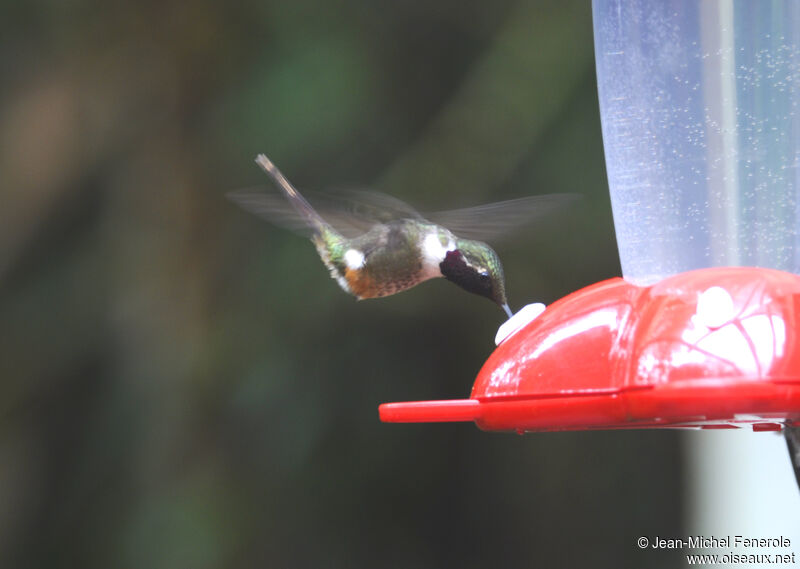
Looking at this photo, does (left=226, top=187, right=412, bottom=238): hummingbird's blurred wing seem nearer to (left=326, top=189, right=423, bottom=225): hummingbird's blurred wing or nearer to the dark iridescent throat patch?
(left=326, top=189, right=423, bottom=225): hummingbird's blurred wing

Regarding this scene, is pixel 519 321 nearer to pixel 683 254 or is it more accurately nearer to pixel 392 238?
pixel 683 254

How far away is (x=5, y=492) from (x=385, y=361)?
1.31 meters

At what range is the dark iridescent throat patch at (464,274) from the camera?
2180mm

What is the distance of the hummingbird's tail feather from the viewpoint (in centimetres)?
232

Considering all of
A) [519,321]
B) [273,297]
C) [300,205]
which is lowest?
[273,297]

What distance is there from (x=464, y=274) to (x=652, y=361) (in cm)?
89

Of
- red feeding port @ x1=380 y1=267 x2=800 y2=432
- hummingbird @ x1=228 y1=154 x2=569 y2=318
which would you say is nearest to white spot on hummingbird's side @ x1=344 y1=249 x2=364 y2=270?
hummingbird @ x1=228 y1=154 x2=569 y2=318

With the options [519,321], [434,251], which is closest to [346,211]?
[434,251]

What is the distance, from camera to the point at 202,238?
328 cm

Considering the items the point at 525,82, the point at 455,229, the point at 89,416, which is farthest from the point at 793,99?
the point at 89,416

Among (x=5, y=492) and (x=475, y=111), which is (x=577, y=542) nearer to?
(x=475, y=111)

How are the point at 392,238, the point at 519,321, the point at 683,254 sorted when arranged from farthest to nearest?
the point at 392,238 < the point at 683,254 < the point at 519,321

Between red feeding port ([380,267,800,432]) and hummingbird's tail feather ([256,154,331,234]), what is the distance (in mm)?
905

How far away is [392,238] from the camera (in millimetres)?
2340
